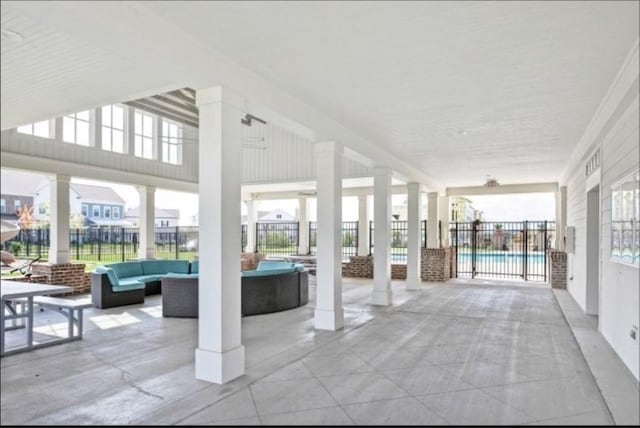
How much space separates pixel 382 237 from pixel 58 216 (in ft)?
22.7

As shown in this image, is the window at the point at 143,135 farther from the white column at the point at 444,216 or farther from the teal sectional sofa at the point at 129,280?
the white column at the point at 444,216

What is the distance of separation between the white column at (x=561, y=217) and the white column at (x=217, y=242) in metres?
10.5

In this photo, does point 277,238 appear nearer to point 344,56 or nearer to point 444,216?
point 444,216

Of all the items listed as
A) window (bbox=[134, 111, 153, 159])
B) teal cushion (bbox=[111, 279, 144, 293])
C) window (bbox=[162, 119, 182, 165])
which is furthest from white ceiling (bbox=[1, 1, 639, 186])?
window (bbox=[162, 119, 182, 165])

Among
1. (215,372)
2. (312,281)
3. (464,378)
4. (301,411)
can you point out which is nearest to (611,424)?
(464,378)

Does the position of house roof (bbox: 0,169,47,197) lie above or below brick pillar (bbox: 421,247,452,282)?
above

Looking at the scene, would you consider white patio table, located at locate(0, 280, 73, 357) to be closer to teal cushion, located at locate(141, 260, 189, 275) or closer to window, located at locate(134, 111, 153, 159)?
teal cushion, located at locate(141, 260, 189, 275)

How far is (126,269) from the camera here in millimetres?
9297

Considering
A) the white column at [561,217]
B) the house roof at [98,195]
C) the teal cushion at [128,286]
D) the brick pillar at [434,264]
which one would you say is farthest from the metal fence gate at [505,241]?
the house roof at [98,195]

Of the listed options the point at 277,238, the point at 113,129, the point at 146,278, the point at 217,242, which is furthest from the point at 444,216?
the point at 217,242

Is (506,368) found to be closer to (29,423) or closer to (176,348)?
(176,348)

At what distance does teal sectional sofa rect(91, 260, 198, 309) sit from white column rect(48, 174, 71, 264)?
1.18 metres

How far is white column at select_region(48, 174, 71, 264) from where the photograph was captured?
350 inches

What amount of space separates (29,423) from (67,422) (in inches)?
10.6
